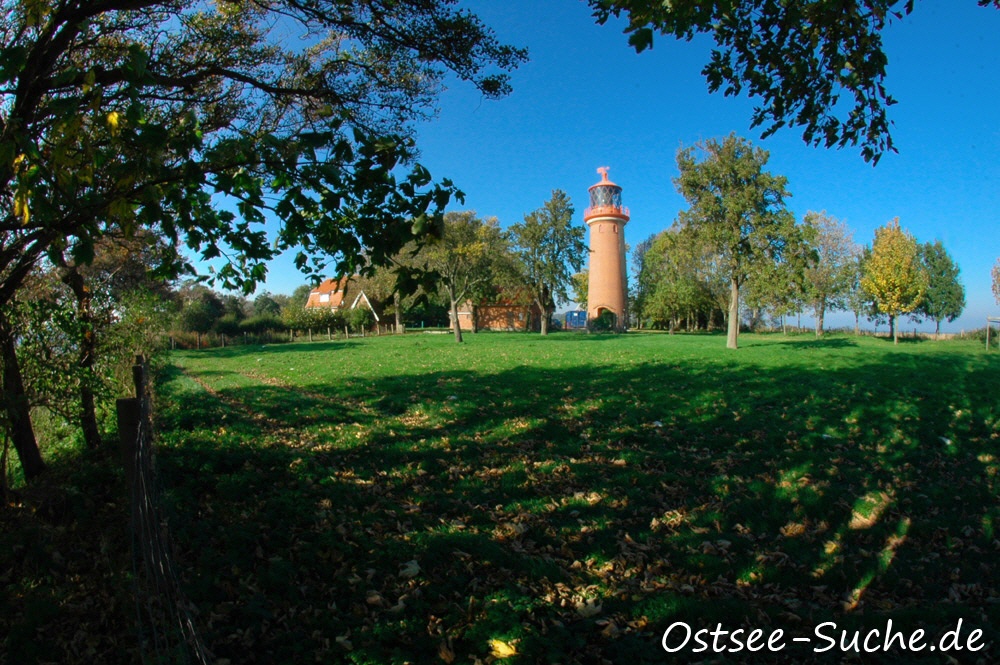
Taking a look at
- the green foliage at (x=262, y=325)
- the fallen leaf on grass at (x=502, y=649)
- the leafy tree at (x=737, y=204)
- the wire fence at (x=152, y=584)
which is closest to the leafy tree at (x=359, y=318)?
the green foliage at (x=262, y=325)

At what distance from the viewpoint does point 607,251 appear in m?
52.0

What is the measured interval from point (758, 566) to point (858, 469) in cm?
318

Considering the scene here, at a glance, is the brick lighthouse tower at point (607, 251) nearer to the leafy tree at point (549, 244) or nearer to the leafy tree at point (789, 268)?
the leafy tree at point (549, 244)

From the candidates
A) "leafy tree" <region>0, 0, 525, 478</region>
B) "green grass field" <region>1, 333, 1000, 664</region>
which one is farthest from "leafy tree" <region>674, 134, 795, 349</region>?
"leafy tree" <region>0, 0, 525, 478</region>

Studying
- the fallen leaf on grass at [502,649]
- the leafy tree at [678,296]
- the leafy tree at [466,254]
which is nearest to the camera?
the fallen leaf on grass at [502,649]

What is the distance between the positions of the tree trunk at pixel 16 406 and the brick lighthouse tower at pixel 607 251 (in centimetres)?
4937

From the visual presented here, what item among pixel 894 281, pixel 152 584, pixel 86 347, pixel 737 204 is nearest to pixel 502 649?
pixel 152 584

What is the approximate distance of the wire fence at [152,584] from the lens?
2713 millimetres

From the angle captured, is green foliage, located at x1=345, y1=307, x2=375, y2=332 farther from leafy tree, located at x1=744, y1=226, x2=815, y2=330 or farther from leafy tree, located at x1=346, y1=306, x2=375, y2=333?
leafy tree, located at x1=744, y1=226, x2=815, y2=330

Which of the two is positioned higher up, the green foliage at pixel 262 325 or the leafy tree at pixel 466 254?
the leafy tree at pixel 466 254

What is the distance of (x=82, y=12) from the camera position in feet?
13.5

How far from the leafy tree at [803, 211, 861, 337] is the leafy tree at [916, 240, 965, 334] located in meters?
9.54

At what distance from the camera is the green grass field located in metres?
3.36

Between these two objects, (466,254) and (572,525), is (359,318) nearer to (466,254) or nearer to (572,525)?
(466,254)
